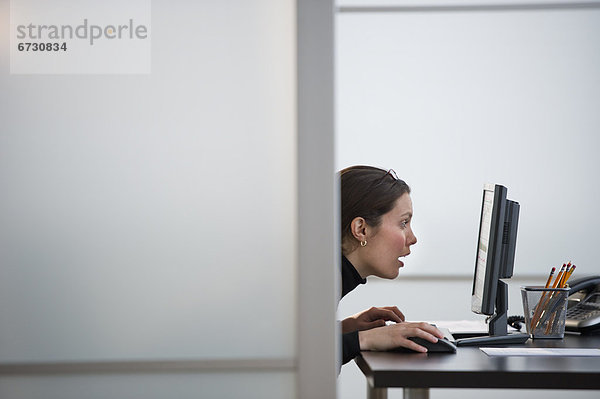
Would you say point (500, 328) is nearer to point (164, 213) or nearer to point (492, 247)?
point (492, 247)

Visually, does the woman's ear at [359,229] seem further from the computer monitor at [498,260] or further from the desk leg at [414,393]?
the desk leg at [414,393]

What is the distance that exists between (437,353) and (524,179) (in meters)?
2.44

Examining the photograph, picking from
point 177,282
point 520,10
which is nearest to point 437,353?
point 177,282

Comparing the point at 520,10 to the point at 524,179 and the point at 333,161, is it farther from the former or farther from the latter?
the point at 333,161

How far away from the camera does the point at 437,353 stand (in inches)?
71.3

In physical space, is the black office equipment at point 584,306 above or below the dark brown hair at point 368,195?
below

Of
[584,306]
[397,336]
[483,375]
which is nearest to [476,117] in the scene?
[584,306]

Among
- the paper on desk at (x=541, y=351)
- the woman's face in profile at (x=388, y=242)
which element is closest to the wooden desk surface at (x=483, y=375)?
the paper on desk at (x=541, y=351)

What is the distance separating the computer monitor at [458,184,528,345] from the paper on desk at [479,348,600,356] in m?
0.14

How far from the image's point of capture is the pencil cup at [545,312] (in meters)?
2.12

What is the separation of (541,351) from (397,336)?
1.22 ft

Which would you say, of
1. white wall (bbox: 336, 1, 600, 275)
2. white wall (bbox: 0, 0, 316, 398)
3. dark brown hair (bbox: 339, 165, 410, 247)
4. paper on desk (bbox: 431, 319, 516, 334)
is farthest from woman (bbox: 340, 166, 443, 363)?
white wall (bbox: 336, 1, 600, 275)

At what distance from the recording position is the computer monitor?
2.06m

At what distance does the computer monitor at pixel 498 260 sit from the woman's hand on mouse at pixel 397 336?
0.28 meters
